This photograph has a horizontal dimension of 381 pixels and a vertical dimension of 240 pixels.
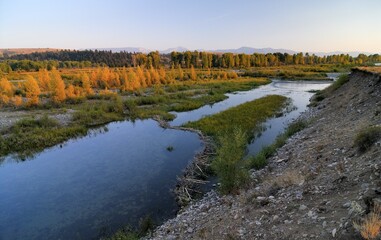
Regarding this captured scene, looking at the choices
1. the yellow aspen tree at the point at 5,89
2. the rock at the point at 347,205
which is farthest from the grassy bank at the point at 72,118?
the rock at the point at 347,205

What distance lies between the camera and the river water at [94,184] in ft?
47.9

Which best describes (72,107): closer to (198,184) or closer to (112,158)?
(112,158)

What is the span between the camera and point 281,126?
32.0 metres

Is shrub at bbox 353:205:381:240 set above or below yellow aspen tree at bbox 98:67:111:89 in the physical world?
above

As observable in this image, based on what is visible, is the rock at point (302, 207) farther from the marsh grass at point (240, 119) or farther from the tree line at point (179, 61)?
the tree line at point (179, 61)

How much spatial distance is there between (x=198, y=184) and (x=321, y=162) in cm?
813

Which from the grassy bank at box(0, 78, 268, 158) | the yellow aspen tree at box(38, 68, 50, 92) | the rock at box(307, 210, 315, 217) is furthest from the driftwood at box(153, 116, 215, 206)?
the yellow aspen tree at box(38, 68, 50, 92)

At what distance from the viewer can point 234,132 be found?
53.7ft

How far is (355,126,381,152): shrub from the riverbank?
31cm

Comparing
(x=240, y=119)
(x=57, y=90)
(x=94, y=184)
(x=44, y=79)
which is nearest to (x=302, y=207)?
(x=94, y=184)

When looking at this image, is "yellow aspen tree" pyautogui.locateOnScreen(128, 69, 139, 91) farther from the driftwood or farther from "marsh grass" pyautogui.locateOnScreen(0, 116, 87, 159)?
the driftwood

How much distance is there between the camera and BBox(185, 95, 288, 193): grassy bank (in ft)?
47.6

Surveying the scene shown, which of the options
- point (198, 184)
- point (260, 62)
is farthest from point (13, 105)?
point (260, 62)

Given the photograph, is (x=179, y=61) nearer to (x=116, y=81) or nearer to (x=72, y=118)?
(x=116, y=81)
